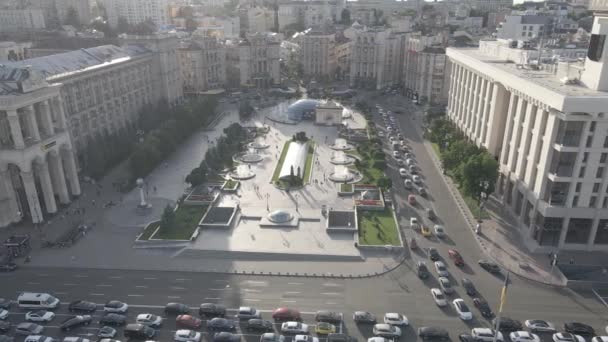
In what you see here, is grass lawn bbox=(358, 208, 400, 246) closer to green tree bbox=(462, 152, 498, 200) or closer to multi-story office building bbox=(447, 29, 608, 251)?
green tree bbox=(462, 152, 498, 200)

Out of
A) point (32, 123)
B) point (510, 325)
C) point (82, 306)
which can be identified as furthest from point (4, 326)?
point (510, 325)

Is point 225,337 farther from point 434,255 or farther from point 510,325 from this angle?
point 434,255

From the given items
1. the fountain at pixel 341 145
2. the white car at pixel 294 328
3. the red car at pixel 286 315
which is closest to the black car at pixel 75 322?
the red car at pixel 286 315

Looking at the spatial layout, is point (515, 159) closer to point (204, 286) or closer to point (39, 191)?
point (204, 286)

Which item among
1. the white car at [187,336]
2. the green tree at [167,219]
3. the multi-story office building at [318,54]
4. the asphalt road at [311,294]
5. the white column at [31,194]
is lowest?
the asphalt road at [311,294]

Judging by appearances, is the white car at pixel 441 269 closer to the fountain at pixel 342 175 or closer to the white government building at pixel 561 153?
the white government building at pixel 561 153
